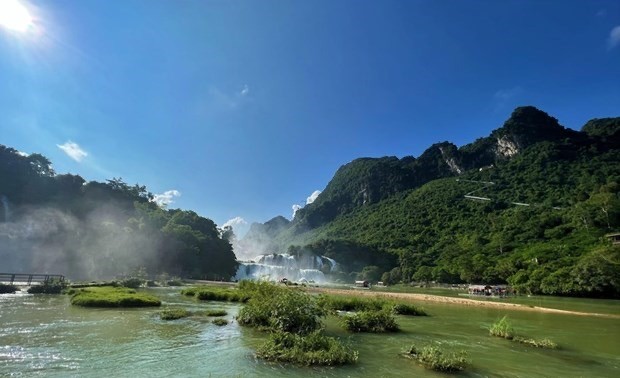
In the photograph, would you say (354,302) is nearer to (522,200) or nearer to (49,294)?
(49,294)

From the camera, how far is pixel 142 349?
49.5 ft

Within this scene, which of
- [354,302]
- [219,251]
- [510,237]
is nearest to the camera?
[354,302]

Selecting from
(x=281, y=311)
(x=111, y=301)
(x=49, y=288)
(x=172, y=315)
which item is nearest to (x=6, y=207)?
(x=49, y=288)

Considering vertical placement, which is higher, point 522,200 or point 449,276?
point 522,200

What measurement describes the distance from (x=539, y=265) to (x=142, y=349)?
7971 centimetres

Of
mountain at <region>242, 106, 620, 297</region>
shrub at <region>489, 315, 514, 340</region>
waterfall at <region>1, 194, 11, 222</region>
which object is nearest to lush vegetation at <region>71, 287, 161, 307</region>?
shrub at <region>489, 315, 514, 340</region>

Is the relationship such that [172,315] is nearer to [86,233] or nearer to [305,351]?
[305,351]

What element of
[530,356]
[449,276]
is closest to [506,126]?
[449,276]

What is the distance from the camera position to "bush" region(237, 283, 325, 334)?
1848 centimetres

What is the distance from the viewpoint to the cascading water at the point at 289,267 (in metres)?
122

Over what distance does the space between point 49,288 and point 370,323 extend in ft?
111

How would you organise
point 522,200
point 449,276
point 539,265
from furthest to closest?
1. point 522,200
2. point 449,276
3. point 539,265

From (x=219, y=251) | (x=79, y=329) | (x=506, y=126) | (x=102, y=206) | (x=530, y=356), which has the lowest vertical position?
(x=530, y=356)

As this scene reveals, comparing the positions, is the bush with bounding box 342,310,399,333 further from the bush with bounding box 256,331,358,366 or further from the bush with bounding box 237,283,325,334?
the bush with bounding box 256,331,358,366
